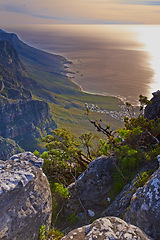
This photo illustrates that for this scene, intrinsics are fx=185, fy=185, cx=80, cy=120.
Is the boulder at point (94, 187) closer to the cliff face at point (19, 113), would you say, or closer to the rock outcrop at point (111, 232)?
the rock outcrop at point (111, 232)

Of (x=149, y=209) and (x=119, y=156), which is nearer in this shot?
(x=149, y=209)

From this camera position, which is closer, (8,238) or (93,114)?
(8,238)

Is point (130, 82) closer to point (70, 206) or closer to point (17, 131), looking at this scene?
point (17, 131)

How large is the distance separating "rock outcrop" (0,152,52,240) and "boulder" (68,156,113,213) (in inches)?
104

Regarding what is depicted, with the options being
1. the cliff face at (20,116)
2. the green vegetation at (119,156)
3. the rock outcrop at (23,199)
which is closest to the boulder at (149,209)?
the green vegetation at (119,156)

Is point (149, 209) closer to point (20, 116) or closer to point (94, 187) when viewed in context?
point (94, 187)

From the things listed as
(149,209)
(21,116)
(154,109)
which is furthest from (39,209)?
(21,116)

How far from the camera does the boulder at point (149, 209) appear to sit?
5.66 meters

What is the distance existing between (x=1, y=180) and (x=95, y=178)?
536 cm

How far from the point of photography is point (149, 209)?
579cm

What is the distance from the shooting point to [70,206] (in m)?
10.3

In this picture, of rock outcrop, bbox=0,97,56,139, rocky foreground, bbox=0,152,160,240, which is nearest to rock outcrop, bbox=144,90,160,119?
rocky foreground, bbox=0,152,160,240

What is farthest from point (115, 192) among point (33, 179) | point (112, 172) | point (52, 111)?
point (52, 111)

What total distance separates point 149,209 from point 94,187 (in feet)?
15.7
